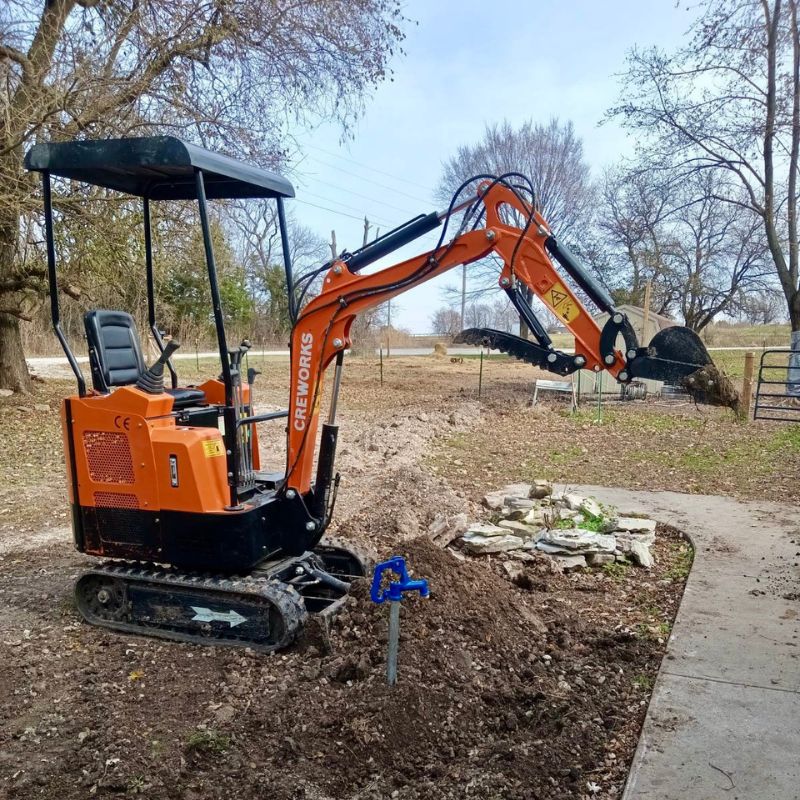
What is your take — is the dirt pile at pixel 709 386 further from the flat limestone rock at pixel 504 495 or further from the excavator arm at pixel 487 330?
the flat limestone rock at pixel 504 495

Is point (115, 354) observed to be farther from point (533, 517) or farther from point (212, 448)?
point (533, 517)

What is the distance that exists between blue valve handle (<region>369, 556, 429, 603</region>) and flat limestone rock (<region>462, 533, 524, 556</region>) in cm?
188

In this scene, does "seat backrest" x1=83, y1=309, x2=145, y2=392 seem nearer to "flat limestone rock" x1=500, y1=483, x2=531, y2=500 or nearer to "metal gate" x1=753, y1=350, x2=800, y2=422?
"flat limestone rock" x1=500, y1=483, x2=531, y2=500

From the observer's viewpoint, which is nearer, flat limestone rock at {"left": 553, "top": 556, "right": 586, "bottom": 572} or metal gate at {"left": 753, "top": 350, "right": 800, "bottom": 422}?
flat limestone rock at {"left": 553, "top": 556, "right": 586, "bottom": 572}

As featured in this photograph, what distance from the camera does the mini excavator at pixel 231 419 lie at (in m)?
4.05

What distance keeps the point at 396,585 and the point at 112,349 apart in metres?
2.46

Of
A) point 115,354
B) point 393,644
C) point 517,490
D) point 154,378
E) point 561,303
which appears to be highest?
point 561,303

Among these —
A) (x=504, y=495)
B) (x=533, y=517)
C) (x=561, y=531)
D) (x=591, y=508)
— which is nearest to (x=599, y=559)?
(x=561, y=531)

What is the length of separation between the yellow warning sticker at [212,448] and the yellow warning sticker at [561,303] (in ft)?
6.54

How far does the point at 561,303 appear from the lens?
161 inches

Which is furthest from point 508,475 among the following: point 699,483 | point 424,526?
point 424,526

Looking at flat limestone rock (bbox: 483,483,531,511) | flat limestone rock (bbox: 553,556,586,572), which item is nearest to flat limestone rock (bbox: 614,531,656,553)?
flat limestone rock (bbox: 553,556,586,572)

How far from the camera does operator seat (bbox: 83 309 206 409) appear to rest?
181 inches

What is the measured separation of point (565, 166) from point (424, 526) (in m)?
36.9
